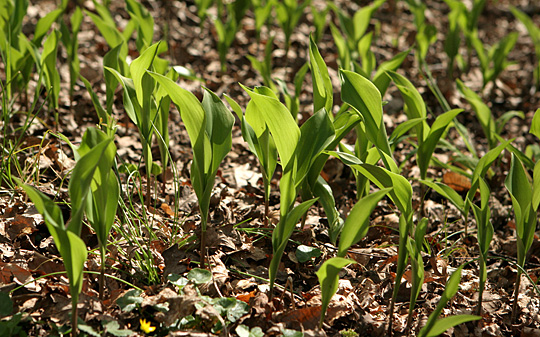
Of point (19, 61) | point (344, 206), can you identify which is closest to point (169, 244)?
point (344, 206)

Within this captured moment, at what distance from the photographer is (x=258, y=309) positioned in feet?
5.19

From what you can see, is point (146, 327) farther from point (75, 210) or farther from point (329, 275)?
point (329, 275)

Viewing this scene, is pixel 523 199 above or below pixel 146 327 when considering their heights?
above

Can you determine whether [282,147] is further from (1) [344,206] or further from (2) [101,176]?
(1) [344,206]

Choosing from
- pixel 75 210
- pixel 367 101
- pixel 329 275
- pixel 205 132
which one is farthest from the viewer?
pixel 367 101

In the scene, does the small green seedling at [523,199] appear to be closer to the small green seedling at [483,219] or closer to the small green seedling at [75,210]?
the small green seedling at [483,219]

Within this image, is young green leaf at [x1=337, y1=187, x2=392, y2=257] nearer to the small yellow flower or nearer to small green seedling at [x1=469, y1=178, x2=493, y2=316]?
small green seedling at [x1=469, y1=178, x2=493, y2=316]

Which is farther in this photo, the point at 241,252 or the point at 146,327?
the point at 241,252

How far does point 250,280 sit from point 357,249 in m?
0.49

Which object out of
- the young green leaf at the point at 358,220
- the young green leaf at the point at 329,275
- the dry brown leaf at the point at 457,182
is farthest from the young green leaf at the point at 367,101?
the dry brown leaf at the point at 457,182

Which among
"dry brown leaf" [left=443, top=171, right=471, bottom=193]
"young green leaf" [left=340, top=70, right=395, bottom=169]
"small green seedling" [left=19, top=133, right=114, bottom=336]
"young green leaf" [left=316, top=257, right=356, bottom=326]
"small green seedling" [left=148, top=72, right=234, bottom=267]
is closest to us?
"small green seedling" [left=19, top=133, right=114, bottom=336]

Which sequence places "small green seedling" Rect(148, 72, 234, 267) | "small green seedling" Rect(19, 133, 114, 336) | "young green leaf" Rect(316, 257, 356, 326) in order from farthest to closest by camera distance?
1. "small green seedling" Rect(148, 72, 234, 267)
2. "young green leaf" Rect(316, 257, 356, 326)
3. "small green seedling" Rect(19, 133, 114, 336)

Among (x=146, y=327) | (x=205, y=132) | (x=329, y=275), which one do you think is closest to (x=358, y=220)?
(x=329, y=275)

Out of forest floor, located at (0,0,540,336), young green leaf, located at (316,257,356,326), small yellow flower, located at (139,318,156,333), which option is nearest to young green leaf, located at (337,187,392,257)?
young green leaf, located at (316,257,356,326)
